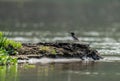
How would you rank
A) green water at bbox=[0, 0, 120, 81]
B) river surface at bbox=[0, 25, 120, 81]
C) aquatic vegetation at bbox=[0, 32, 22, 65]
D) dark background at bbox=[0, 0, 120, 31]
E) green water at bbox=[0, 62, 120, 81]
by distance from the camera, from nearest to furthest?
green water at bbox=[0, 62, 120, 81]
river surface at bbox=[0, 25, 120, 81]
green water at bbox=[0, 0, 120, 81]
aquatic vegetation at bbox=[0, 32, 22, 65]
dark background at bbox=[0, 0, 120, 31]

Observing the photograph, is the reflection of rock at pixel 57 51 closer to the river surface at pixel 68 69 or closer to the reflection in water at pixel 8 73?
the river surface at pixel 68 69

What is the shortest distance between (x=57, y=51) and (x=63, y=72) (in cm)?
393

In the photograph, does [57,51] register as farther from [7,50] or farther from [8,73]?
[8,73]

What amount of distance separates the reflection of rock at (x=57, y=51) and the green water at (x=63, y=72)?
92 cm

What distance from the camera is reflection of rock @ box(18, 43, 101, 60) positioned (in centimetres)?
3369

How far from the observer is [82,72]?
30375 mm

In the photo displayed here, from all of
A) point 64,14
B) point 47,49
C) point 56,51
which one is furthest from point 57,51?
point 64,14

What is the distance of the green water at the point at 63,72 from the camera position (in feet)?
92.1

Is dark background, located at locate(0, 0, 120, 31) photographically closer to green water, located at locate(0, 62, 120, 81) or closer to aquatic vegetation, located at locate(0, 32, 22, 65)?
aquatic vegetation, located at locate(0, 32, 22, 65)

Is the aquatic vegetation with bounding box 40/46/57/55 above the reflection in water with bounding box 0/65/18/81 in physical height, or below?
above

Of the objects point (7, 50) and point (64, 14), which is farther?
point (64, 14)

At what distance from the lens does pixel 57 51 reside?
3416cm

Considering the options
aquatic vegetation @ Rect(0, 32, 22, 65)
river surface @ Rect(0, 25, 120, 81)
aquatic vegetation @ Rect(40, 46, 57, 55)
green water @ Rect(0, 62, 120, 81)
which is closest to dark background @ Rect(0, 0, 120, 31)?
river surface @ Rect(0, 25, 120, 81)

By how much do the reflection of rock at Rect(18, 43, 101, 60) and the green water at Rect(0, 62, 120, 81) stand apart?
922 millimetres
